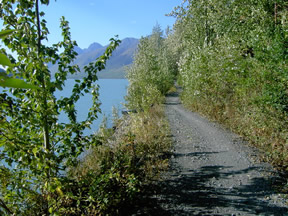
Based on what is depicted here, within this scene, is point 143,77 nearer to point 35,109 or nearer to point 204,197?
point 204,197

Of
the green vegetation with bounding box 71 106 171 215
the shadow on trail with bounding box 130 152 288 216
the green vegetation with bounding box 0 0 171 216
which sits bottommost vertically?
the shadow on trail with bounding box 130 152 288 216

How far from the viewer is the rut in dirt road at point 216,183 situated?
3395mm

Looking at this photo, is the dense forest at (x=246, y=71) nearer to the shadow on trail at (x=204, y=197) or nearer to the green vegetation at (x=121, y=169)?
the shadow on trail at (x=204, y=197)

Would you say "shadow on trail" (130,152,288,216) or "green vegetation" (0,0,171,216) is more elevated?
"green vegetation" (0,0,171,216)

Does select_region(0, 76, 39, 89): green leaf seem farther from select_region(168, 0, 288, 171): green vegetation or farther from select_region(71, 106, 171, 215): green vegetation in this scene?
select_region(168, 0, 288, 171): green vegetation

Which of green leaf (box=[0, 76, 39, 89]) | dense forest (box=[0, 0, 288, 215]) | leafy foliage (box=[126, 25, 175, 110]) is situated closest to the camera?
green leaf (box=[0, 76, 39, 89])

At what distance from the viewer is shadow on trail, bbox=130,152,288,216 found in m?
3.36

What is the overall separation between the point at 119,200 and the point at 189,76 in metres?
8.47

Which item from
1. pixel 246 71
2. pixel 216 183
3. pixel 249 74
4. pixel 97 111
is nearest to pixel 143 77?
pixel 246 71

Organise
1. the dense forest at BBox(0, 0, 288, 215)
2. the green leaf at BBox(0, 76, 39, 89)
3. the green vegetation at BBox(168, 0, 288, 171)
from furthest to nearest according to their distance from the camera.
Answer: the green vegetation at BBox(168, 0, 288, 171) < the dense forest at BBox(0, 0, 288, 215) < the green leaf at BBox(0, 76, 39, 89)

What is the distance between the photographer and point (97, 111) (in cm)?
291

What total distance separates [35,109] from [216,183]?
3.43 metres

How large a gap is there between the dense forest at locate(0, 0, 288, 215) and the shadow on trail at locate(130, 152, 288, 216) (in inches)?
16.2

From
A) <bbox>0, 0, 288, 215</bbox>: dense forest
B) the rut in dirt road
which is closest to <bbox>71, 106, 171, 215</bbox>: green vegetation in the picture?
<bbox>0, 0, 288, 215</bbox>: dense forest
